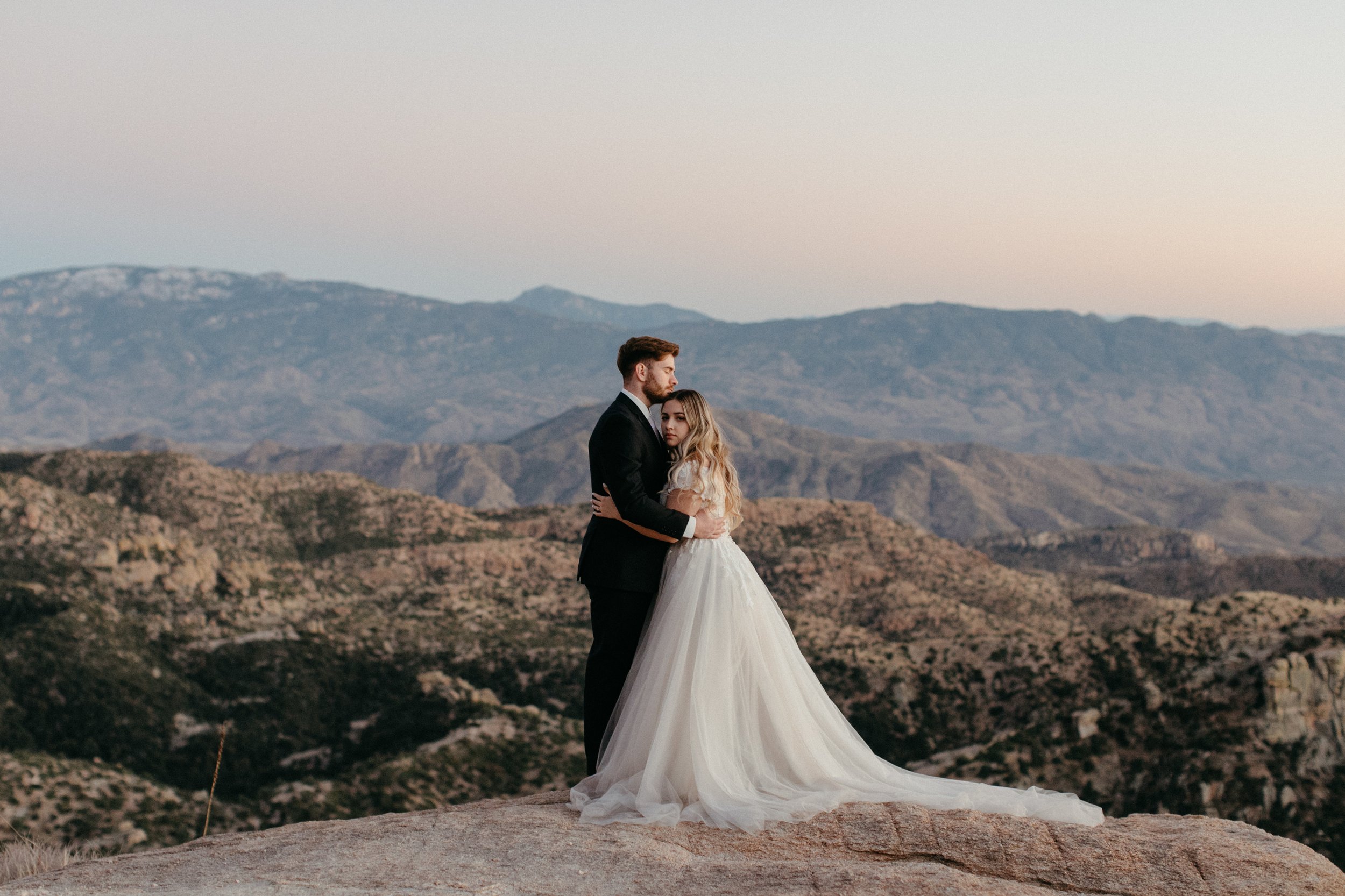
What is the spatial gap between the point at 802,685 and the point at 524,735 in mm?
23627

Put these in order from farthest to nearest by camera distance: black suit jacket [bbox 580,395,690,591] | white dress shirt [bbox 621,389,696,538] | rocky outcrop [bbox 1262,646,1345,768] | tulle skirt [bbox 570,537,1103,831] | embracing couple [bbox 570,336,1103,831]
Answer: rocky outcrop [bbox 1262,646,1345,768], white dress shirt [bbox 621,389,696,538], black suit jacket [bbox 580,395,690,591], embracing couple [bbox 570,336,1103,831], tulle skirt [bbox 570,537,1103,831]

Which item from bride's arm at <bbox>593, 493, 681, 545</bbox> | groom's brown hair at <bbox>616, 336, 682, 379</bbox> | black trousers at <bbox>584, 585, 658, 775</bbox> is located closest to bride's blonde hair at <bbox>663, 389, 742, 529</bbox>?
groom's brown hair at <bbox>616, 336, 682, 379</bbox>

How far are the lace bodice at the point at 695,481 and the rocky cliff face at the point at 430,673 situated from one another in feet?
55.3

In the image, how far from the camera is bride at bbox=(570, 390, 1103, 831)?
30.6ft

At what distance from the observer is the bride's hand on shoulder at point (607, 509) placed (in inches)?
386

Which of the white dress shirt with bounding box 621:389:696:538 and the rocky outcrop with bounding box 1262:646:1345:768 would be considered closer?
the white dress shirt with bounding box 621:389:696:538

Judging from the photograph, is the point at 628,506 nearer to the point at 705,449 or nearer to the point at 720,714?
the point at 705,449

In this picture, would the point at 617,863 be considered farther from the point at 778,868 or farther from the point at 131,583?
the point at 131,583

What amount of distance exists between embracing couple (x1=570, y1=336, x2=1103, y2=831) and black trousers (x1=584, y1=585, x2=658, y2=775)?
0.01 meters

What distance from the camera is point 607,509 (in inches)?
388

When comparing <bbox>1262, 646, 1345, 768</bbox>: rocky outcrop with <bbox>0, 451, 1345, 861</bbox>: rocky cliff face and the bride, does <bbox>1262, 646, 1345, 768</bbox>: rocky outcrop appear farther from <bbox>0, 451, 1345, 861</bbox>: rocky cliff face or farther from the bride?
the bride

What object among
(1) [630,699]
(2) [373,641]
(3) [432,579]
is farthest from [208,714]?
(1) [630,699]

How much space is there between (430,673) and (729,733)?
31.0 metres

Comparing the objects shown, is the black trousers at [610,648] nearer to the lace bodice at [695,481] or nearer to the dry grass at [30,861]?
the lace bodice at [695,481]
